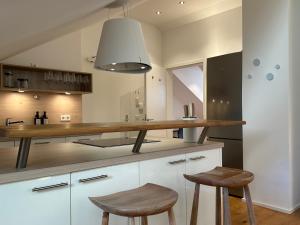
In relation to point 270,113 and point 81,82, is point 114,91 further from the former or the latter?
point 270,113

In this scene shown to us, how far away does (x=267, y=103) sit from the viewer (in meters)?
3.31

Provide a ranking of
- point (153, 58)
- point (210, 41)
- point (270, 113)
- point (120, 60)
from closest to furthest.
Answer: point (120, 60) < point (270, 113) < point (210, 41) < point (153, 58)

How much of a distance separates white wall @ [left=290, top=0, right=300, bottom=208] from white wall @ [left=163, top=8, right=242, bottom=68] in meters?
1.25

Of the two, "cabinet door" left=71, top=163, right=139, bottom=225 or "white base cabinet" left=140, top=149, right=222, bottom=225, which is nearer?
"cabinet door" left=71, top=163, right=139, bottom=225

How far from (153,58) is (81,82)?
1.88 meters

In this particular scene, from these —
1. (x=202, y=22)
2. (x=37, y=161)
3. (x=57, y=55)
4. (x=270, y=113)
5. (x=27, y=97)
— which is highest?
(x=202, y=22)

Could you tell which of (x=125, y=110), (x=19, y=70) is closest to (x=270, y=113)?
(x=125, y=110)

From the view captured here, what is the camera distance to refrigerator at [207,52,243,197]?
372cm

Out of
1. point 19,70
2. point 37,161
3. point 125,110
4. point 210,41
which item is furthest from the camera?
point 125,110

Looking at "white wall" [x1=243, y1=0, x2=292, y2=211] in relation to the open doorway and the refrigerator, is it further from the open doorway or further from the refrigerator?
the open doorway

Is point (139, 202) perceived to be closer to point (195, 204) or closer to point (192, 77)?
point (195, 204)

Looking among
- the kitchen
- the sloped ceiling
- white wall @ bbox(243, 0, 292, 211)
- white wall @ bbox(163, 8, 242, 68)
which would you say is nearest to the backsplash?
the kitchen

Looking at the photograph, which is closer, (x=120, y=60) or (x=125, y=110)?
(x=120, y=60)

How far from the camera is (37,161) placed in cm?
156
